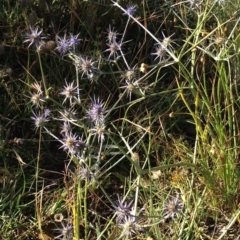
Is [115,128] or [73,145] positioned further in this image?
[115,128]

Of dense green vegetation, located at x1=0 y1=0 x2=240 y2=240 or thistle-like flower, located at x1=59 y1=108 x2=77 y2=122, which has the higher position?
thistle-like flower, located at x1=59 y1=108 x2=77 y2=122

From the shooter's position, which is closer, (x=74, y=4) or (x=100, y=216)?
(x=100, y=216)

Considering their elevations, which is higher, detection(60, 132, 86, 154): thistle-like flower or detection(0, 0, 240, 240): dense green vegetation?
detection(60, 132, 86, 154): thistle-like flower

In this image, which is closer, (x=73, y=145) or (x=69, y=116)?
(x=73, y=145)

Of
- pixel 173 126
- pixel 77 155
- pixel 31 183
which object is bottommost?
pixel 31 183

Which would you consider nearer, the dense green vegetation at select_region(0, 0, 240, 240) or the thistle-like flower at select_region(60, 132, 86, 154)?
the thistle-like flower at select_region(60, 132, 86, 154)

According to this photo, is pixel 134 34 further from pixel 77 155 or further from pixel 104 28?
pixel 77 155

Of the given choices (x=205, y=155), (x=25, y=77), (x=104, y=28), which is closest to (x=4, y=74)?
(x=25, y=77)

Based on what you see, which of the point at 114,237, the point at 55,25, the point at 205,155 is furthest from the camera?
the point at 55,25

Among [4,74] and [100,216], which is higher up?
[4,74]
